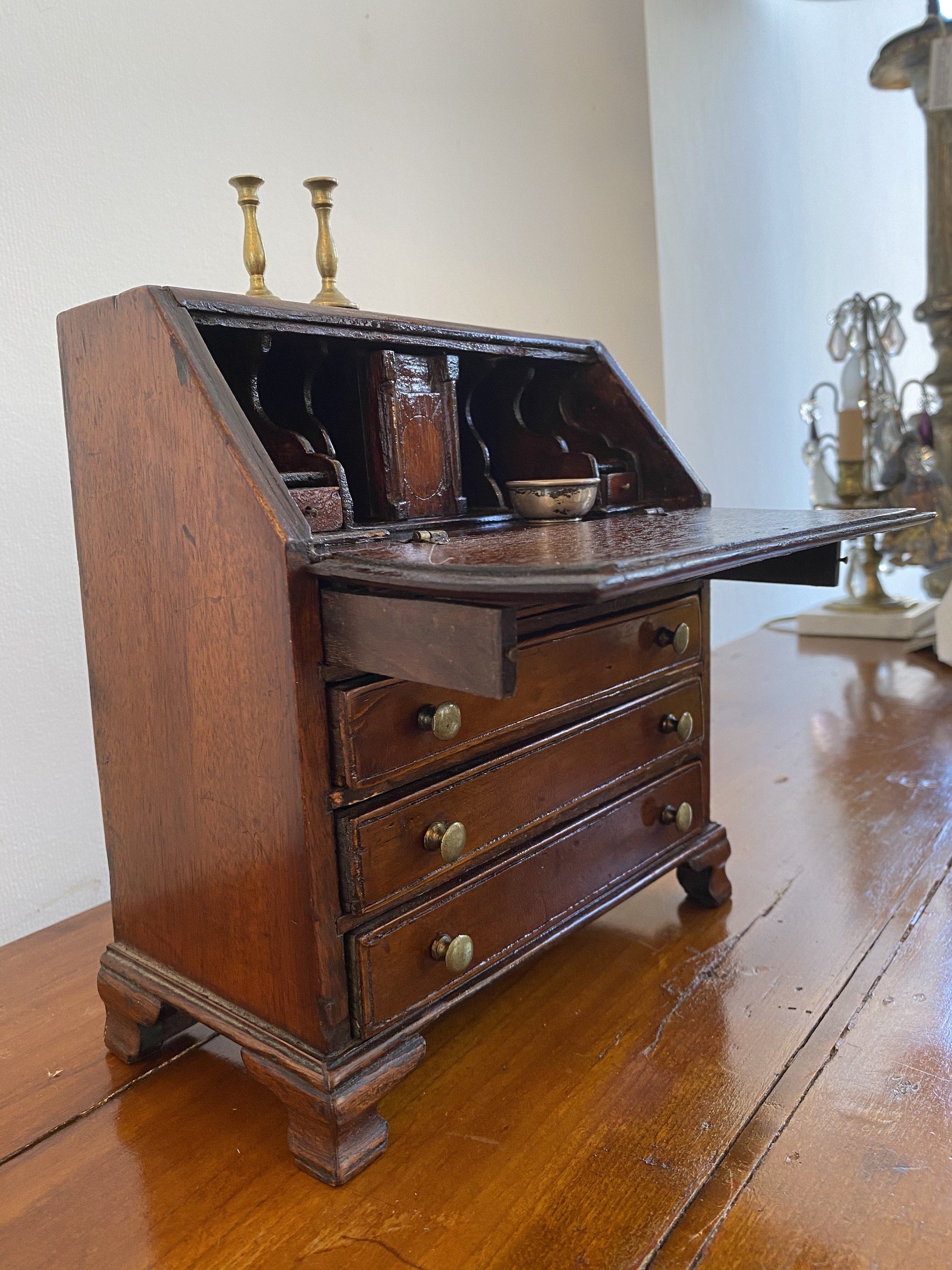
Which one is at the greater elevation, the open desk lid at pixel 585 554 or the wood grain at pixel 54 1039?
the open desk lid at pixel 585 554

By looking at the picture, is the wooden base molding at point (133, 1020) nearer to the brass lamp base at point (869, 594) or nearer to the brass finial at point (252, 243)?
the brass finial at point (252, 243)

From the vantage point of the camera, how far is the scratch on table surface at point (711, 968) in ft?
4.41

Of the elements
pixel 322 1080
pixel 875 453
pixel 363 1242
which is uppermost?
pixel 875 453

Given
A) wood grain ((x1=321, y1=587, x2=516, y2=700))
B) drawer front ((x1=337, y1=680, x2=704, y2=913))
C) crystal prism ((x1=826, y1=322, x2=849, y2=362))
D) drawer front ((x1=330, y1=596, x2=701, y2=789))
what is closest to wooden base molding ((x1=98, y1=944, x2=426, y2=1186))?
drawer front ((x1=337, y1=680, x2=704, y2=913))

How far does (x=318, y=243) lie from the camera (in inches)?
56.4

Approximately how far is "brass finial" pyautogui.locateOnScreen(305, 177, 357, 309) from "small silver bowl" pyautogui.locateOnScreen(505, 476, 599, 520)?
36 centimetres

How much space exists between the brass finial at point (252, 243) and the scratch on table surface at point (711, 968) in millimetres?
1135

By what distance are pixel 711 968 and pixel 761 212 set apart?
11.1 feet

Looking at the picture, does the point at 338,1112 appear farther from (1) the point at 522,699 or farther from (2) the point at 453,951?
(1) the point at 522,699

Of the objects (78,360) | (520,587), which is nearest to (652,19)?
(78,360)

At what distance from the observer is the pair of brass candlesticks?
137cm

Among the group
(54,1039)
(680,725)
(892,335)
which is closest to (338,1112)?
(54,1039)

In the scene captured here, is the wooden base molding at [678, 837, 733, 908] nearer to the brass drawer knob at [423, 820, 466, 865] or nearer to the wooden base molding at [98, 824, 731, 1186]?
the wooden base molding at [98, 824, 731, 1186]

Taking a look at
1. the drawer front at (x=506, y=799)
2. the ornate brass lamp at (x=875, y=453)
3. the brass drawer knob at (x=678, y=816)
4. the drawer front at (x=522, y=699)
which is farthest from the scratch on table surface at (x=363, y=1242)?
the ornate brass lamp at (x=875, y=453)
